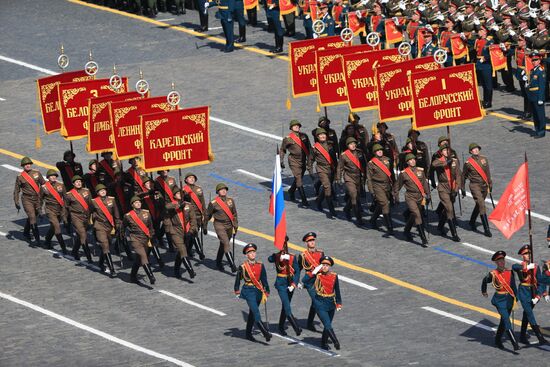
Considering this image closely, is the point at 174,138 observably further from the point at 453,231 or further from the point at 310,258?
the point at 453,231

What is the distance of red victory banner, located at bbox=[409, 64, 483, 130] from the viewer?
1828 inches

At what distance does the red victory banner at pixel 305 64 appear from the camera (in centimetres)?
4972

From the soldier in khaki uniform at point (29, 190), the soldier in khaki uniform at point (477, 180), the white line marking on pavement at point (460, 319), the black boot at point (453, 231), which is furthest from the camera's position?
the soldier in khaki uniform at point (29, 190)

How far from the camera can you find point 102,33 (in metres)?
64.1

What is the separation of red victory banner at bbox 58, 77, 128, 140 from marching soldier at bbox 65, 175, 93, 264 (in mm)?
2314

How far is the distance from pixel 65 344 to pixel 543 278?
32.5 ft

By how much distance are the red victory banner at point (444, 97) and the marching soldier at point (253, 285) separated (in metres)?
8.94

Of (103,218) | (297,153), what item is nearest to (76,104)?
(103,218)

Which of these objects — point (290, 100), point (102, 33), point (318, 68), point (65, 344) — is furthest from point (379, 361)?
point (102, 33)

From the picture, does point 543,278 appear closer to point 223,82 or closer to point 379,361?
point 379,361

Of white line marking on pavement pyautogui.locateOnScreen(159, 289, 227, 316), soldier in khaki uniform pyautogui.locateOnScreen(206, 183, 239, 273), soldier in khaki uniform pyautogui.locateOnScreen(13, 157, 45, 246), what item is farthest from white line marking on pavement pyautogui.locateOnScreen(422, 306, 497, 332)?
soldier in khaki uniform pyautogui.locateOnScreen(13, 157, 45, 246)

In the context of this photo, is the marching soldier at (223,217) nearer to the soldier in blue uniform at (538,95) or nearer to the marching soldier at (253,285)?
the marching soldier at (253,285)

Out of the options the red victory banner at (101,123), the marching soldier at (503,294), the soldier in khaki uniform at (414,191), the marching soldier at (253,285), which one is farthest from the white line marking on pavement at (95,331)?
the soldier in khaki uniform at (414,191)

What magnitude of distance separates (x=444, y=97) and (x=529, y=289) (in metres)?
9.24
